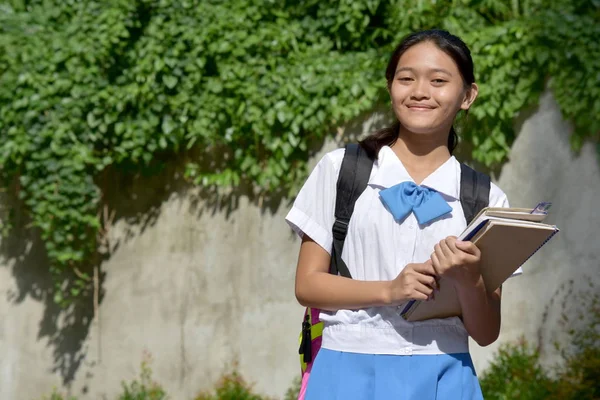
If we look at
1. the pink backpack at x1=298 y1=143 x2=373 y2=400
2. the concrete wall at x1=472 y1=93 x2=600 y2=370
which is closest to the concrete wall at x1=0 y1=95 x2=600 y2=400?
the concrete wall at x1=472 y1=93 x2=600 y2=370

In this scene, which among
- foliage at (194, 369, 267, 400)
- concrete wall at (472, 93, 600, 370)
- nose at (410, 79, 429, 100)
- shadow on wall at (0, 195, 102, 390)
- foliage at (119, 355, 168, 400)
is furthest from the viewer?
shadow on wall at (0, 195, 102, 390)

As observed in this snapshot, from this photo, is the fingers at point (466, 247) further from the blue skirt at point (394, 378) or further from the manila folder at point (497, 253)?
the blue skirt at point (394, 378)

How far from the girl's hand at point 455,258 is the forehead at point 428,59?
1.58ft

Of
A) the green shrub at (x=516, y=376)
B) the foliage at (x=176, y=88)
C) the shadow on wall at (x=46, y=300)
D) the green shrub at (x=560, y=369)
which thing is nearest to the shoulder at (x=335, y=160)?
the green shrub at (x=560, y=369)

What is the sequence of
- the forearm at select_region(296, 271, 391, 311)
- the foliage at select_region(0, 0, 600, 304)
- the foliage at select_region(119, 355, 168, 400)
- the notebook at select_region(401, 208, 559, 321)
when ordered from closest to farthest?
the notebook at select_region(401, 208, 559, 321)
the forearm at select_region(296, 271, 391, 311)
the foliage at select_region(0, 0, 600, 304)
the foliage at select_region(119, 355, 168, 400)

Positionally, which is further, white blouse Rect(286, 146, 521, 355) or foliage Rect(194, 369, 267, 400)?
foliage Rect(194, 369, 267, 400)

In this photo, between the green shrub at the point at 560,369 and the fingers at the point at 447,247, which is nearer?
the fingers at the point at 447,247

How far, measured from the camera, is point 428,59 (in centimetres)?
237

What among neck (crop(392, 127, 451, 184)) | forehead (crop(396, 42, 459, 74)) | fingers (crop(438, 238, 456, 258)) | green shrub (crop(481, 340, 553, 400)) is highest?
forehead (crop(396, 42, 459, 74))

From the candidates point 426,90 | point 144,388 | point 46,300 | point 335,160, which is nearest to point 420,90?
point 426,90

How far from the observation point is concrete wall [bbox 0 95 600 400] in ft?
19.4

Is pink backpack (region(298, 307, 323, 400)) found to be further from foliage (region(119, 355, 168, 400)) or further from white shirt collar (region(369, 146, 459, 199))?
Result: foliage (region(119, 355, 168, 400))

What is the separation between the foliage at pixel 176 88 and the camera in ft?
18.7

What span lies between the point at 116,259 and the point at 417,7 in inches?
96.6
